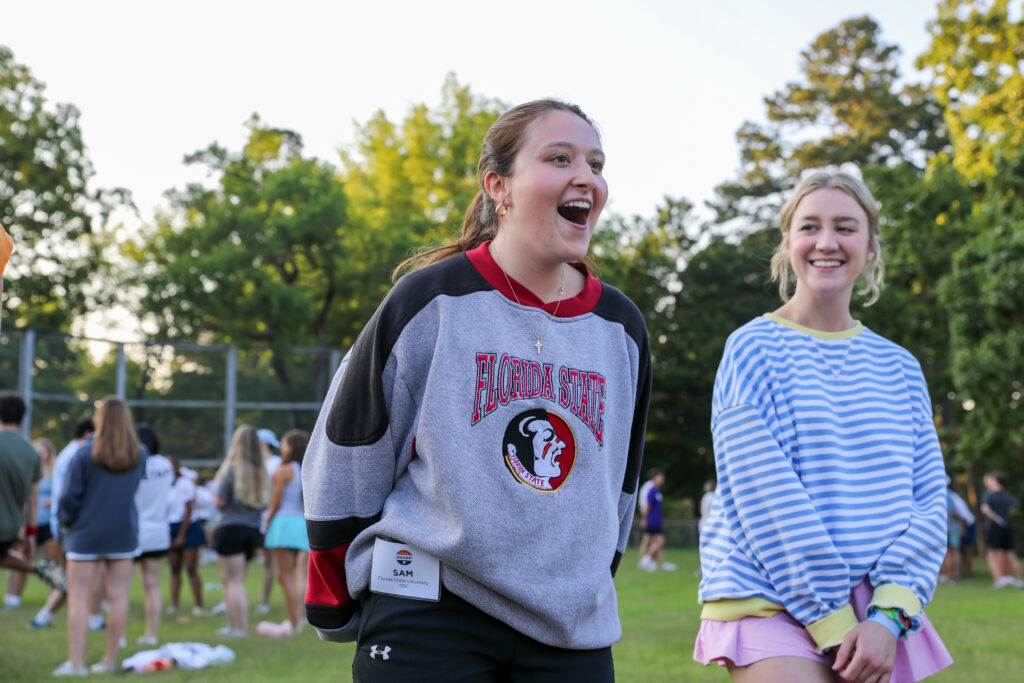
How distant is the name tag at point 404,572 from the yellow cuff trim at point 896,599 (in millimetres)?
1097

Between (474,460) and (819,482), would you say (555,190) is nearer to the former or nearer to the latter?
(474,460)

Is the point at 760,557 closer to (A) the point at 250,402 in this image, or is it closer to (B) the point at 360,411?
(B) the point at 360,411

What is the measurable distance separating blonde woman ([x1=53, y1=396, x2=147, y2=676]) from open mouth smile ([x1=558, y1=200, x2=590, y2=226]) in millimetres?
6963

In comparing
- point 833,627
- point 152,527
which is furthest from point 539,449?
point 152,527

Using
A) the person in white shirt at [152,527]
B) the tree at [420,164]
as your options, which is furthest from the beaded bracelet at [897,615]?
the tree at [420,164]

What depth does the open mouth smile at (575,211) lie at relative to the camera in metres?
2.50

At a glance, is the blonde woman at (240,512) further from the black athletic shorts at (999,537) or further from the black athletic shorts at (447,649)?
the black athletic shorts at (999,537)

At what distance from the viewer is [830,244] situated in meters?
2.96

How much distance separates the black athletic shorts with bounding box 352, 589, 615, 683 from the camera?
224 centimetres

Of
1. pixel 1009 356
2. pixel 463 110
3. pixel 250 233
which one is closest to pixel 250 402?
pixel 250 233

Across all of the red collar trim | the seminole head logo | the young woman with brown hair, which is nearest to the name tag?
the young woman with brown hair

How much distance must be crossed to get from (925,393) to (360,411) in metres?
1.68

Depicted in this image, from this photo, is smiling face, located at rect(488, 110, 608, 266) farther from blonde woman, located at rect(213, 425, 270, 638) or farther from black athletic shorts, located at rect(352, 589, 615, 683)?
blonde woman, located at rect(213, 425, 270, 638)

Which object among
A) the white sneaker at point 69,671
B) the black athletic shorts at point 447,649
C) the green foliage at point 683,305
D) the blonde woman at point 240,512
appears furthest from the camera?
the green foliage at point 683,305
